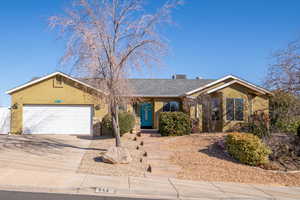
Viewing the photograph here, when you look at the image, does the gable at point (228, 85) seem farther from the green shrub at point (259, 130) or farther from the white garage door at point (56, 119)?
the white garage door at point (56, 119)

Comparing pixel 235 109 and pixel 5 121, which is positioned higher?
pixel 235 109

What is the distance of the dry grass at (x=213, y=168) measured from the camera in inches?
387

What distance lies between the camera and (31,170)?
9.59 metres

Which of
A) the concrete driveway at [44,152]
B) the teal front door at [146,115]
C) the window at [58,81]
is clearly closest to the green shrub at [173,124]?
the concrete driveway at [44,152]

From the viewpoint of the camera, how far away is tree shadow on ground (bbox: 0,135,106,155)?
12953mm

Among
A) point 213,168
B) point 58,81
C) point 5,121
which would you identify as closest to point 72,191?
point 213,168

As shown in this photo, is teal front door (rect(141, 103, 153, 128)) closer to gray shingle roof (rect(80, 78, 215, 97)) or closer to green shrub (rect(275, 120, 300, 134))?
gray shingle roof (rect(80, 78, 215, 97))

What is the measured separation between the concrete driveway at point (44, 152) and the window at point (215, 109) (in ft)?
28.1

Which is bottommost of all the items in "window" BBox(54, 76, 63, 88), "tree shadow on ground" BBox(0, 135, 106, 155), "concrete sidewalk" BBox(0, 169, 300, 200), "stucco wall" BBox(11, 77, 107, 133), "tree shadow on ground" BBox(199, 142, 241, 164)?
"concrete sidewalk" BBox(0, 169, 300, 200)

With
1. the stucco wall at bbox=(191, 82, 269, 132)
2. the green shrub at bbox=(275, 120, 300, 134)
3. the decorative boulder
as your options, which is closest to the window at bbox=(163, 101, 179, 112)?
the stucco wall at bbox=(191, 82, 269, 132)

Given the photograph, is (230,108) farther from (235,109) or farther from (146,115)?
(146,115)

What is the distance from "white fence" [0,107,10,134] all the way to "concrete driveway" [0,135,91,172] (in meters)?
2.08

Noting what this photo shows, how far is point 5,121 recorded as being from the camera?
717 inches

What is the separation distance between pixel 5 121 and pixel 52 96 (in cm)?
351
